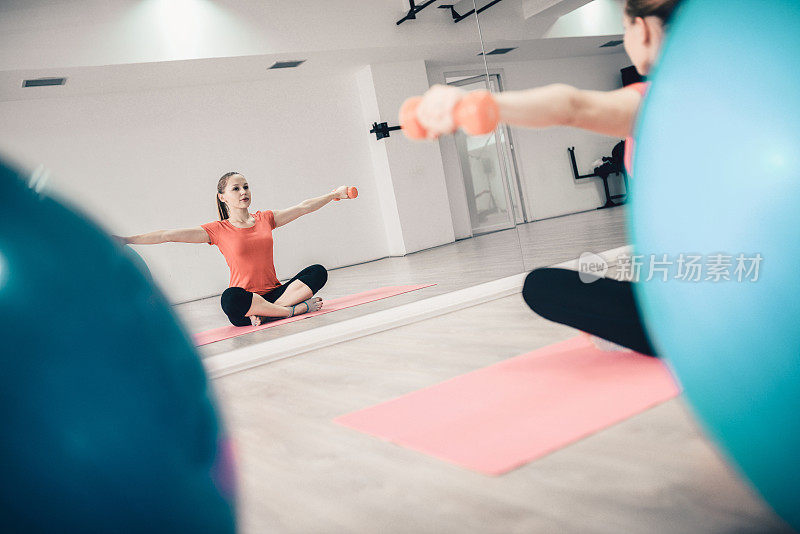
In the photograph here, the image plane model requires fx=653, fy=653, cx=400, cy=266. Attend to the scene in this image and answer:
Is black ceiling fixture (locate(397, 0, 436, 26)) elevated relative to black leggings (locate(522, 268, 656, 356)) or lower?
elevated

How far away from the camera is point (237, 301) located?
404 centimetres

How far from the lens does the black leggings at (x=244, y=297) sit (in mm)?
4047

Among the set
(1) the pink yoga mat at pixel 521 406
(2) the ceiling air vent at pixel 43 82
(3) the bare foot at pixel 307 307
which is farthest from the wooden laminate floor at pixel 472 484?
(2) the ceiling air vent at pixel 43 82

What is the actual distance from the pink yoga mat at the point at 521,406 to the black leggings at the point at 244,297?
7.83 feet

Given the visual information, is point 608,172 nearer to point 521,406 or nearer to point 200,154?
point 521,406

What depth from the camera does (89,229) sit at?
35.7 inches

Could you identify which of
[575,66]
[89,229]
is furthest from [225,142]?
[89,229]

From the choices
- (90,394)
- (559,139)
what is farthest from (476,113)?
(559,139)

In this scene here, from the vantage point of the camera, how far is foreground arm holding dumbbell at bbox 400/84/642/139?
2.65ft

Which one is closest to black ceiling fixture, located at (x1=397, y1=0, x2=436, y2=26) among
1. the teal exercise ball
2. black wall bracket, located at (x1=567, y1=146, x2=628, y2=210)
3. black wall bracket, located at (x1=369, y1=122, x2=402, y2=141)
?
black wall bracket, located at (x1=369, y1=122, x2=402, y2=141)

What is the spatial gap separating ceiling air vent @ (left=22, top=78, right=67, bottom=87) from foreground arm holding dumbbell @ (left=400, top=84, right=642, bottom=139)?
5.60 m

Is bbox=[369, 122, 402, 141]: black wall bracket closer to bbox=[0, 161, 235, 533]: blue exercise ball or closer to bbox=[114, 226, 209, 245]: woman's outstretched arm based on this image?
bbox=[114, 226, 209, 245]: woman's outstretched arm

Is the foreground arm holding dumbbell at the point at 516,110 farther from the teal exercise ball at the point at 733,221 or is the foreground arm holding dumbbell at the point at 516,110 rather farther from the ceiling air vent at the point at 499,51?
the ceiling air vent at the point at 499,51

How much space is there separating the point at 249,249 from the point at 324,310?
2.11ft
